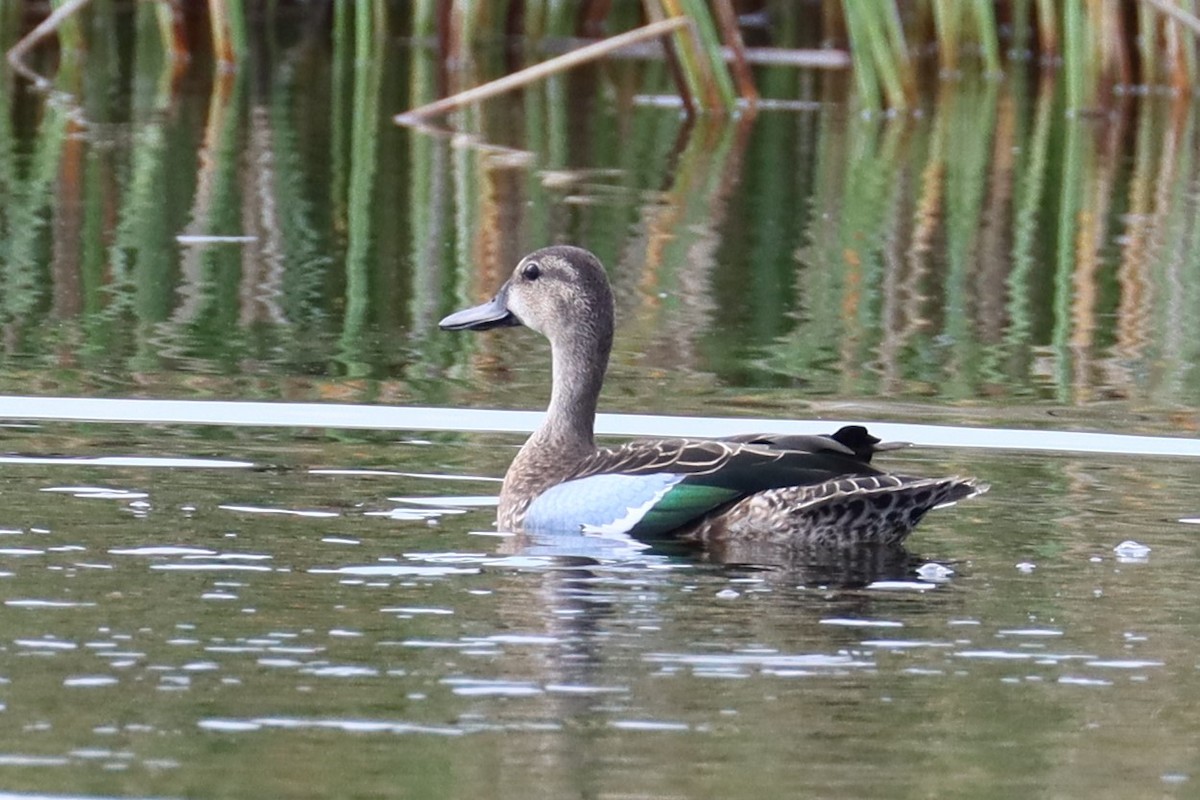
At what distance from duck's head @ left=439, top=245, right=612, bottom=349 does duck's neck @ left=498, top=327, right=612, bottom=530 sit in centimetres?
4

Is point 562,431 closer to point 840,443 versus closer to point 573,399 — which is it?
point 573,399

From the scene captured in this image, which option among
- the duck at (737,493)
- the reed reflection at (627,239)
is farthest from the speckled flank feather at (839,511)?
the reed reflection at (627,239)

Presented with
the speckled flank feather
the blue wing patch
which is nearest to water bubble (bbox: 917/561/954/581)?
the speckled flank feather

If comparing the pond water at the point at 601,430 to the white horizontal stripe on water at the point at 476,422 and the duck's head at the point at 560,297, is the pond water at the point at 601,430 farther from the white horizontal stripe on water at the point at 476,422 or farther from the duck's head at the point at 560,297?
the duck's head at the point at 560,297

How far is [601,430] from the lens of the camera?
30.6 ft

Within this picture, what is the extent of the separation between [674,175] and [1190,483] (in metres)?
8.70

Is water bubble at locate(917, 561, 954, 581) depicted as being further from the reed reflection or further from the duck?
the reed reflection

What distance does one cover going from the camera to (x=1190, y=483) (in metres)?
8.18

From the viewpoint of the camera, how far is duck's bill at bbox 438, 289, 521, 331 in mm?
8898

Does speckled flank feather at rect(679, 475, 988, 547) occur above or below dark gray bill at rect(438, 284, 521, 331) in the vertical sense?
below

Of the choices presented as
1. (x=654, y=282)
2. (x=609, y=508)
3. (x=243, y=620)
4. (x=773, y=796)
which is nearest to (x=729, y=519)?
(x=609, y=508)

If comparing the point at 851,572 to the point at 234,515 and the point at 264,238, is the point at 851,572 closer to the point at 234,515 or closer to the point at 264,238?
the point at 234,515

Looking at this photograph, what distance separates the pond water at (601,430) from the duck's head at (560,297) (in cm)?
49

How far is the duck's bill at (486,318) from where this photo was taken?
8.90m
